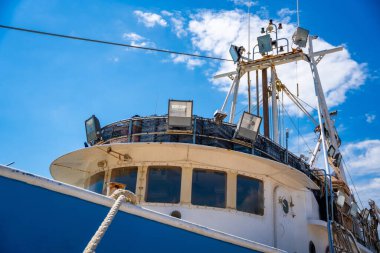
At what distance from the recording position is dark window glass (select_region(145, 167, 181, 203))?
859cm

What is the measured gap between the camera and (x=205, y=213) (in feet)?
27.8

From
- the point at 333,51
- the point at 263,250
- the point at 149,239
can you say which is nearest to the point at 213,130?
the point at 263,250

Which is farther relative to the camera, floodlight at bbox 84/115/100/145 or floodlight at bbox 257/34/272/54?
floodlight at bbox 257/34/272/54

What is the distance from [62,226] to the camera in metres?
5.21

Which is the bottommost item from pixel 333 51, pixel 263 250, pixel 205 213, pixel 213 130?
pixel 263 250

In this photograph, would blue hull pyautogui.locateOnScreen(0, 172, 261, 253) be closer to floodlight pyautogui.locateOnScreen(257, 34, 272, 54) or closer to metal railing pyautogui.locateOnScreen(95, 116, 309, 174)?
metal railing pyautogui.locateOnScreen(95, 116, 309, 174)

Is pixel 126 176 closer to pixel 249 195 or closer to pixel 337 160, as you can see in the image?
pixel 249 195

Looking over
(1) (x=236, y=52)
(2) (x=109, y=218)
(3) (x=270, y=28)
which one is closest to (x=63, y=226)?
(2) (x=109, y=218)

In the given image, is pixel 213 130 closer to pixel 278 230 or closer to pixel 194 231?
pixel 278 230

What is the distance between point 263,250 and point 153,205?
274 centimetres

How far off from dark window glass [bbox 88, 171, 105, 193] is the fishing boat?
0.03 metres

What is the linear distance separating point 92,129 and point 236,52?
21.2 ft

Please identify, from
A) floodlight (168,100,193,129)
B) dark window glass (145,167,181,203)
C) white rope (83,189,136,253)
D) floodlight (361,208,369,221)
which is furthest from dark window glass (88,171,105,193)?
floodlight (361,208,369,221)

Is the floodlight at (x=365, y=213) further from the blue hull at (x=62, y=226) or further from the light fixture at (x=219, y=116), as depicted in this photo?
the blue hull at (x=62, y=226)
